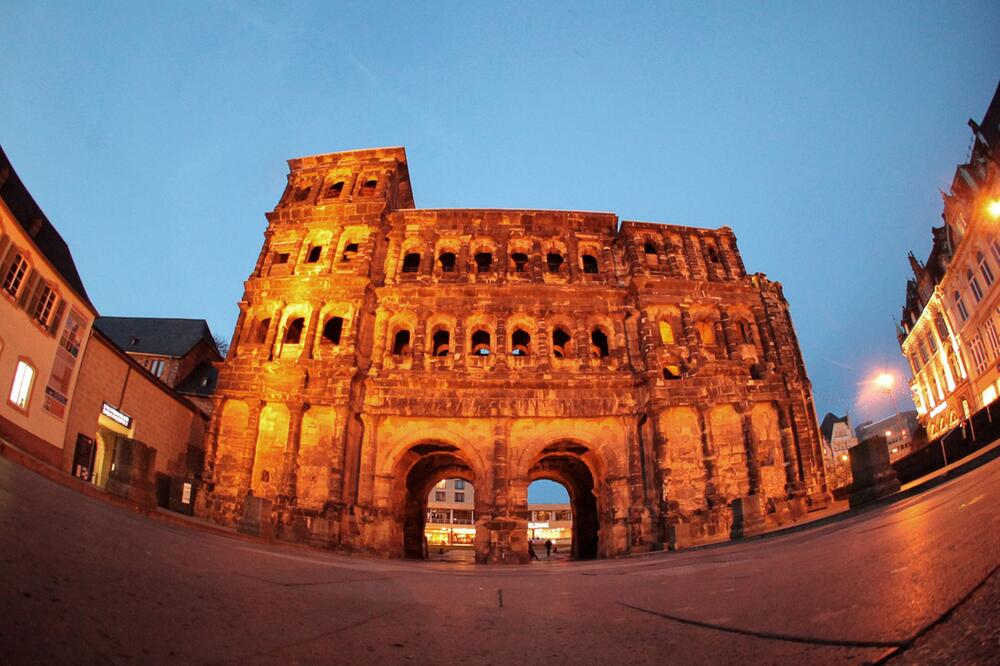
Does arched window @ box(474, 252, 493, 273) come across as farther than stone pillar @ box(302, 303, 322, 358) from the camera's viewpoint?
Yes

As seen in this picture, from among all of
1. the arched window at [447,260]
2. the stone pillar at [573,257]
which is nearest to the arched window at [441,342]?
the arched window at [447,260]

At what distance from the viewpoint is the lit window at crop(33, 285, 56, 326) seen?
18.4 meters

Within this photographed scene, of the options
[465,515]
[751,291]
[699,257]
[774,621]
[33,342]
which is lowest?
[465,515]

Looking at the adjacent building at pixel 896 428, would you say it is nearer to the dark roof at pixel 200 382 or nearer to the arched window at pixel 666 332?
the arched window at pixel 666 332

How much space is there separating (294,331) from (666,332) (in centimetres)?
1754

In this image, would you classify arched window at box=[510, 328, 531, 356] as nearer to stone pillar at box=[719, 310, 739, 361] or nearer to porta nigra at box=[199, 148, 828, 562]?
porta nigra at box=[199, 148, 828, 562]

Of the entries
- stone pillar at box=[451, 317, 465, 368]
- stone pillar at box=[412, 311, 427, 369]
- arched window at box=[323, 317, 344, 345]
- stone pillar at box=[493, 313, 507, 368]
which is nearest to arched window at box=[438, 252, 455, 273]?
stone pillar at box=[412, 311, 427, 369]

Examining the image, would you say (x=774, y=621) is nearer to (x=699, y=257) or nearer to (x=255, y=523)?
(x=255, y=523)

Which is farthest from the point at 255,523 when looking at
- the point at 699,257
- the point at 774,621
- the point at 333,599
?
the point at 699,257

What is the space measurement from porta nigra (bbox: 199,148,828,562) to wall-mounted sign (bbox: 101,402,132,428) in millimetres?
4655

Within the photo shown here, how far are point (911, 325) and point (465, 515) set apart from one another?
171ft

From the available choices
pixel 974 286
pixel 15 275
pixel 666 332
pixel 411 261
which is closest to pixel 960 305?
pixel 974 286

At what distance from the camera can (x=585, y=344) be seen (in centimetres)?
2255

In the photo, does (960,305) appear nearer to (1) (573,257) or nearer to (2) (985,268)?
(2) (985,268)
